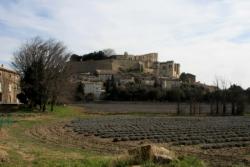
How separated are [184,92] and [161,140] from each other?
102 meters

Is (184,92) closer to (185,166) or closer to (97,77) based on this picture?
(97,77)

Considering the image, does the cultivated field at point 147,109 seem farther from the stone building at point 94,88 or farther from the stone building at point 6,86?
the stone building at point 94,88

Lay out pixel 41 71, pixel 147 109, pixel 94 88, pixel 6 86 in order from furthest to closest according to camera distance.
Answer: pixel 94 88
pixel 6 86
pixel 147 109
pixel 41 71

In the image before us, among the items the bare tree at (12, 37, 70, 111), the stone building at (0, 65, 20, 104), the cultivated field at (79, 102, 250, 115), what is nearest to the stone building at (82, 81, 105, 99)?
the cultivated field at (79, 102, 250, 115)

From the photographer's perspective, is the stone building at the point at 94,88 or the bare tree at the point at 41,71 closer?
the bare tree at the point at 41,71

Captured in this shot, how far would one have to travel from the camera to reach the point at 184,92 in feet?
423

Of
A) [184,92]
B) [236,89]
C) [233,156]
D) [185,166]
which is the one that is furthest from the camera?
[184,92]

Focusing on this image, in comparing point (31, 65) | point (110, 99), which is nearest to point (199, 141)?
point (31, 65)

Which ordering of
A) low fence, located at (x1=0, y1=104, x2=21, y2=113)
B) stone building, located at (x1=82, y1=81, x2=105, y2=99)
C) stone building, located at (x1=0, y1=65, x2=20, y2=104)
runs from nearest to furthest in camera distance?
low fence, located at (x1=0, y1=104, x2=21, y2=113) → stone building, located at (x1=0, y1=65, x2=20, y2=104) → stone building, located at (x1=82, y1=81, x2=105, y2=99)

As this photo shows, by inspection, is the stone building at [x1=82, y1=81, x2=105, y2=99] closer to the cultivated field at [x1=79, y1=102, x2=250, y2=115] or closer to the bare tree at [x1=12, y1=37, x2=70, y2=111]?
the cultivated field at [x1=79, y1=102, x2=250, y2=115]

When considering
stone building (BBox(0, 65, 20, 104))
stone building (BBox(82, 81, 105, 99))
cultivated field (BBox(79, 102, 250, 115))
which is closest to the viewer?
cultivated field (BBox(79, 102, 250, 115))

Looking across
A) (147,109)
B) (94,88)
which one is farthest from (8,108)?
(94,88)

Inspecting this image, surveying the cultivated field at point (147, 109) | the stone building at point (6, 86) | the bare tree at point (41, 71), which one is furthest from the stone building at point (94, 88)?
the bare tree at point (41, 71)

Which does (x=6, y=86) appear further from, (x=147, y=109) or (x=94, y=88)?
(x=94, y=88)
